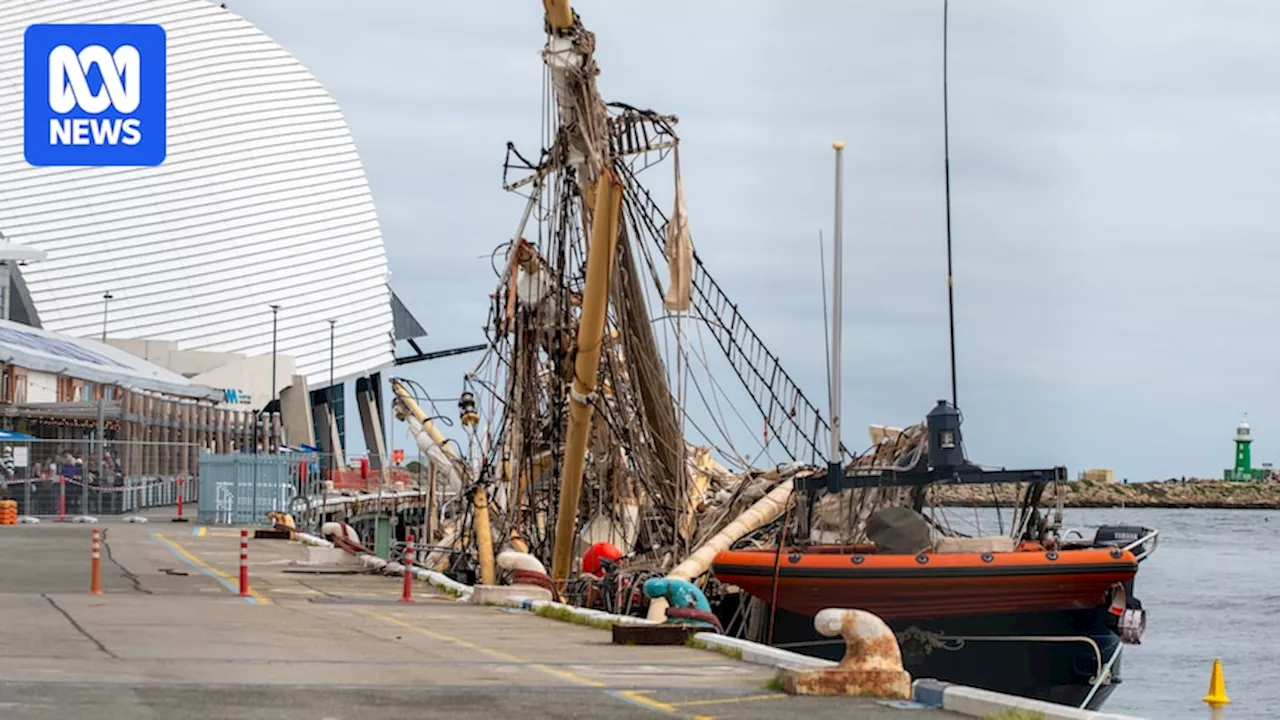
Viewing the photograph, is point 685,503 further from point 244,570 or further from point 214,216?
point 214,216

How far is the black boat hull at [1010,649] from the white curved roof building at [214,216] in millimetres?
90719

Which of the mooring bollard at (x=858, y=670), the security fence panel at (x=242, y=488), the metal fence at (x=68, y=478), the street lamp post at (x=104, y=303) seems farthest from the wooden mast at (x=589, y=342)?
the street lamp post at (x=104, y=303)

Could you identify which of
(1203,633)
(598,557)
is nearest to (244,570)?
(598,557)

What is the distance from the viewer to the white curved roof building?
110 m

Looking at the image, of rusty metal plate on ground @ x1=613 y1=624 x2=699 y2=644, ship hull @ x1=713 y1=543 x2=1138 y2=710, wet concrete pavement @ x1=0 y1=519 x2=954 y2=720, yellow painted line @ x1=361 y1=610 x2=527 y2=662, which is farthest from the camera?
ship hull @ x1=713 y1=543 x2=1138 y2=710

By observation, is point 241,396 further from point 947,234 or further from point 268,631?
point 268,631

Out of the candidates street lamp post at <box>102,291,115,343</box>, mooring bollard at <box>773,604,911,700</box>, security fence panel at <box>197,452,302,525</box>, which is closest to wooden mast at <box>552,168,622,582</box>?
mooring bollard at <box>773,604,911,700</box>

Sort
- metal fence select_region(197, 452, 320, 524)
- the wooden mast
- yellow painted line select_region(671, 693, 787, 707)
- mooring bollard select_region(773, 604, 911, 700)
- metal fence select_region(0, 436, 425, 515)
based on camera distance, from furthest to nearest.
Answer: metal fence select_region(197, 452, 320, 524) < metal fence select_region(0, 436, 425, 515) < the wooden mast < mooring bollard select_region(773, 604, 911, 700) < yellow painted line select_region(671, 693, 787, 707)

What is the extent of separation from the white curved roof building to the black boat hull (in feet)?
298

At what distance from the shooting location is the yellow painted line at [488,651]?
14877 millimetres

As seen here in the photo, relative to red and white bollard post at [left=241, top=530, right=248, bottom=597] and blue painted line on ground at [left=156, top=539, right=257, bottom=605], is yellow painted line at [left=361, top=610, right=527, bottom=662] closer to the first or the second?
blue painted line on ground at [left=156, top=539, right=257, bottom=605]

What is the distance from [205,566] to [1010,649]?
14548 millimetres

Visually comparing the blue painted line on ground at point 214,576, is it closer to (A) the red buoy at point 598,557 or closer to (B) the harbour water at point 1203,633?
(A) the red buoy at point 598,557

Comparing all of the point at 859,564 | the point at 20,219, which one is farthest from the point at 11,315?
the point at 859,564
